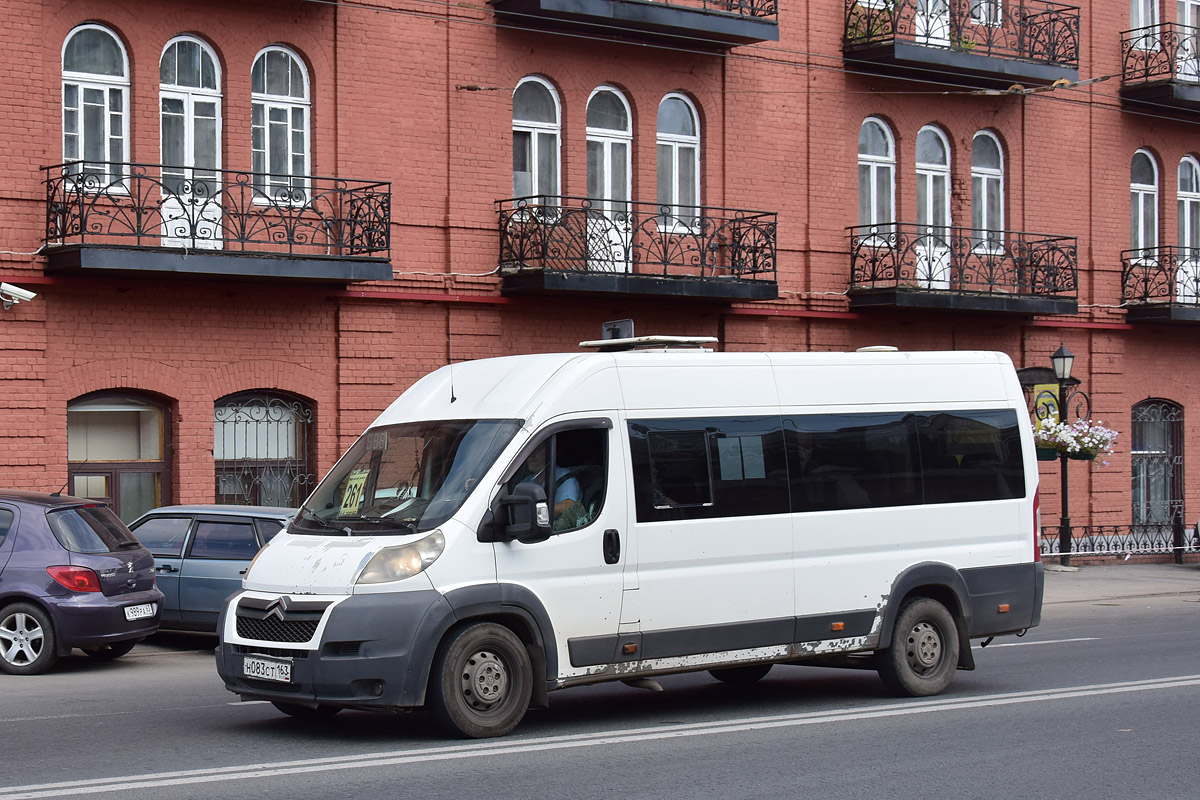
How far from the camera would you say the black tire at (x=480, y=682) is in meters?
8.98

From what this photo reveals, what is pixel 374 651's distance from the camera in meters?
8.80

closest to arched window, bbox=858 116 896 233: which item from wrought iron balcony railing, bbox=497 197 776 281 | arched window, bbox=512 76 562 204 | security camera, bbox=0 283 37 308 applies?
wrought iron balcony railing, bbox=497 197 776 281

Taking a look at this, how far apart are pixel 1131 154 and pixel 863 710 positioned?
18742 millimetres

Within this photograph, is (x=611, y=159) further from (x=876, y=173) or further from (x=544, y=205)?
(x=876, y=173)

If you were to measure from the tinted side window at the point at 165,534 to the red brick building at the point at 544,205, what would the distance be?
289cm

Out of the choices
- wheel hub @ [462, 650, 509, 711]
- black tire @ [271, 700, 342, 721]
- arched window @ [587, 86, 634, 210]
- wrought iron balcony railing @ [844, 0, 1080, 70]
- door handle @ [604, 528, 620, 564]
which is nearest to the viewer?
wheel hub @ [462, 650, 509, 711]

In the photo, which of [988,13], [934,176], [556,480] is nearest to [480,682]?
[556,480]

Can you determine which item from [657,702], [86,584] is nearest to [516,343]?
[86,584]

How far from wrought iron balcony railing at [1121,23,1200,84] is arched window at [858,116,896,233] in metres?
5.04

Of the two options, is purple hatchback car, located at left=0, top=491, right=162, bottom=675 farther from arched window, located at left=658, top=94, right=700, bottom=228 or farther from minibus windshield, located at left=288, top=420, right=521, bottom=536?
arched window, located at left=658, top=94, right=700, bottom=228

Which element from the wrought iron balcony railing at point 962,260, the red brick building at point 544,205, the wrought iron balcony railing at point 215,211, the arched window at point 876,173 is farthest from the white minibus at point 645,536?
the arched window at point 876,173

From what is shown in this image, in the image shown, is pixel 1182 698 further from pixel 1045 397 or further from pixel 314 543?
pixel 1045 397

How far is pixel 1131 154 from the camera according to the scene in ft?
87.0

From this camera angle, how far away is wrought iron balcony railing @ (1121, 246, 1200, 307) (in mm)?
26406
